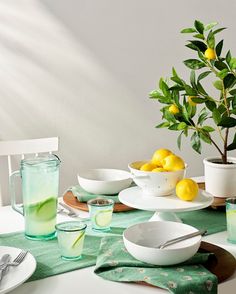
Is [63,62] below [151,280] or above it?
above

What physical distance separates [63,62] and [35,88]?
23 centimetres

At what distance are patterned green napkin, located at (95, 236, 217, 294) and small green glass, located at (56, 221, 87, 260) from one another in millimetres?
57

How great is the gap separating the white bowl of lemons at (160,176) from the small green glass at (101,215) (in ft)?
0.38

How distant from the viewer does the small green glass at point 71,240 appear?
4.07 ft

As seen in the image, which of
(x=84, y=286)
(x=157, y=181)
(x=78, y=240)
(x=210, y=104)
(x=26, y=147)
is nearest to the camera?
(x=84, y=286)

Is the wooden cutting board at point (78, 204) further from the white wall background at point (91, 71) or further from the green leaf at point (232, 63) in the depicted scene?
the white wall background at point (91, 71)

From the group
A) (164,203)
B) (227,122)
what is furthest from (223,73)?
(164,203)

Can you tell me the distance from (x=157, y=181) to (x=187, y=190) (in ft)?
0.30

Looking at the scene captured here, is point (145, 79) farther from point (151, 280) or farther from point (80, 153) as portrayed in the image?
point (151, 280)

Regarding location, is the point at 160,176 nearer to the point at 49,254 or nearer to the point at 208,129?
the point at 208,129

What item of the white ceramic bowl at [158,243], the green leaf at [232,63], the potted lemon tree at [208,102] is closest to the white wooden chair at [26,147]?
the potted lemon tree at [208,102]

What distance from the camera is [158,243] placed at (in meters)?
1.28

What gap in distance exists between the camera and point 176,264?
116 centimetres

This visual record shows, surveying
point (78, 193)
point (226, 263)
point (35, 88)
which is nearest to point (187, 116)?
point (78, 193)
